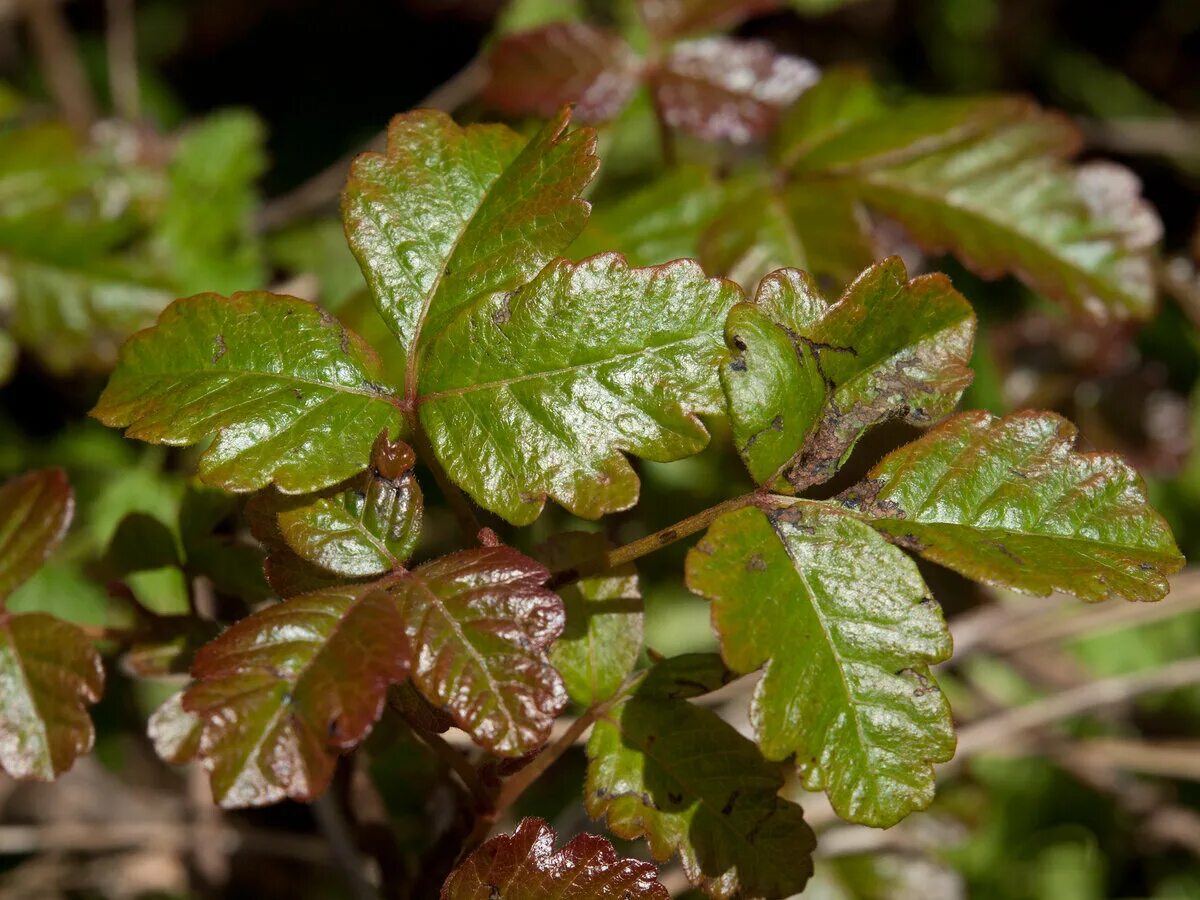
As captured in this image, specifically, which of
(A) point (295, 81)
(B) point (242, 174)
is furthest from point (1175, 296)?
(A) point (295, 81)

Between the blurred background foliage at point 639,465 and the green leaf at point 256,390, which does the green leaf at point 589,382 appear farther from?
the blurred background foliage at point 639,465

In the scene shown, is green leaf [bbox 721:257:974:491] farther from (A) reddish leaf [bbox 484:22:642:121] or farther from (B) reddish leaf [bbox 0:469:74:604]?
(A) reddish leaf [bbox 484:22:642:121]

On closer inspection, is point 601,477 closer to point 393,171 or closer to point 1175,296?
point 393,171

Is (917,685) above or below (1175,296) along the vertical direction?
above

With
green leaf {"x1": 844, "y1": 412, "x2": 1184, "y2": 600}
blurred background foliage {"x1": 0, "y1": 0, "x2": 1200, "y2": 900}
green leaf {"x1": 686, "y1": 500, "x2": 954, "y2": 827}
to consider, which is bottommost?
blurred background foliage {"x1": 0, "y1": 0, "x2": 1200, "y2": 900}

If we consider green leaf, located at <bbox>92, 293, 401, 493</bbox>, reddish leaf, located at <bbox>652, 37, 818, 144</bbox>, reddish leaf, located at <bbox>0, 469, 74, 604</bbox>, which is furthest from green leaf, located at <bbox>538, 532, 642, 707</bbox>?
reddish leaf, located at <bbox>652, 37, 818, 144</bbox>

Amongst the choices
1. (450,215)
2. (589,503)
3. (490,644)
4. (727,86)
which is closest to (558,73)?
(727,86)

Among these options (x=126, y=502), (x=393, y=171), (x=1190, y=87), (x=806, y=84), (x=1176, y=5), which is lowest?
(x=126, y=502)

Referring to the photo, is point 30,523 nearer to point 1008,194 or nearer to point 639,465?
point 639,465
